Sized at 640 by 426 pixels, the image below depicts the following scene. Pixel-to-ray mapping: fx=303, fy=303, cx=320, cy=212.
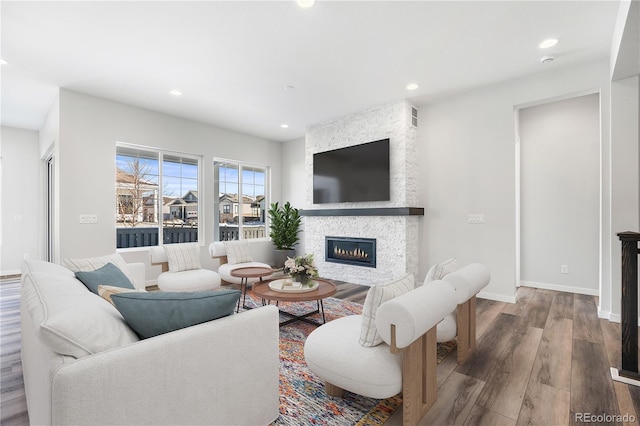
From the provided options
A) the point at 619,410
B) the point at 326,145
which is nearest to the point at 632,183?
the point at 619,410

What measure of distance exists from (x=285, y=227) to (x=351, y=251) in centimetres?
169

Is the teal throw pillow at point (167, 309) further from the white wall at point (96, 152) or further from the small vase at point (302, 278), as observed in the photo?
the white wall at point (96, 152)

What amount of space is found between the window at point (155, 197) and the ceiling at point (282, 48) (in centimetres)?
101

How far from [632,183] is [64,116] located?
6.77m

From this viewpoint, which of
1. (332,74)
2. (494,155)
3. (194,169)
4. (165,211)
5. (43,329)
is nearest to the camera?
(43,329)

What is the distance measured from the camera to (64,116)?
4.10m

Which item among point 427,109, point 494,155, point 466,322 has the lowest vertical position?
point 466,322

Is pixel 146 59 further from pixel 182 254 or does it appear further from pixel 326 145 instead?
pixel 326 145

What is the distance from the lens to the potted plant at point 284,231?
6.33 metres

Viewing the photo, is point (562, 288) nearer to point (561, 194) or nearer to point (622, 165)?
point (561, 194)

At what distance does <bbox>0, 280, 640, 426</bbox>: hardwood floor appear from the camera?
1.75 meters

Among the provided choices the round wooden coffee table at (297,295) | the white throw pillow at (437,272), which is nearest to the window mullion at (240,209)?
the round wooden coffee table at (297,295)

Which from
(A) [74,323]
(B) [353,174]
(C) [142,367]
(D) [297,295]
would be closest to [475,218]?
(B) [353,174]

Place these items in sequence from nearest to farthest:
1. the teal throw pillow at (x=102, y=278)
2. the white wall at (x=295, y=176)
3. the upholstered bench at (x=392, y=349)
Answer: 1. the upholstered bench at (x=392, y=349)
2. the teal throw pillow at (x=102, y=278)
3. the white wall at (x=295, y=176)
